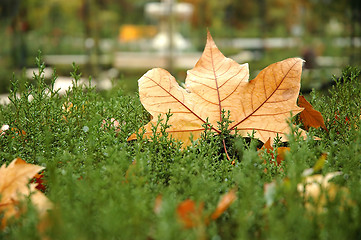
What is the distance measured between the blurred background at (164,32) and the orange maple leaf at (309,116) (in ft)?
28.3

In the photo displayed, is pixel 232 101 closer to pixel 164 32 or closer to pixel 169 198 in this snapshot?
pixel 169 198

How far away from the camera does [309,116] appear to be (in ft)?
3.74

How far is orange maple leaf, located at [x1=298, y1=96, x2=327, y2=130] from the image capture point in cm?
111

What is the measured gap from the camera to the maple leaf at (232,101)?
104 cm

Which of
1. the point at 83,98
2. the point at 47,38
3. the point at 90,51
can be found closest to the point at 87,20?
the point at 90,51

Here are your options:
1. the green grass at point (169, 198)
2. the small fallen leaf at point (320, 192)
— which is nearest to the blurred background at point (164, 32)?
the green grass at point (169, 198)

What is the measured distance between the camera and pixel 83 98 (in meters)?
1.20

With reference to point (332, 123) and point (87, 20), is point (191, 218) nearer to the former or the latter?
point (332, 123)

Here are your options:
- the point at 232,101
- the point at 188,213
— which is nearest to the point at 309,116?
the point at 232,101

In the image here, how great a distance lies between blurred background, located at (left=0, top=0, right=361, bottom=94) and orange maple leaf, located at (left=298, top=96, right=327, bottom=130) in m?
8.64

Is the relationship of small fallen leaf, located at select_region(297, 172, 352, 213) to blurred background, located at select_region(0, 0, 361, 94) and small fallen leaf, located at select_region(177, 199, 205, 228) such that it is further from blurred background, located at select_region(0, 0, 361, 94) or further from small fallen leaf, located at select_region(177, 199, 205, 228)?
blurred background, located at select_region(0, 0, 361, 94)

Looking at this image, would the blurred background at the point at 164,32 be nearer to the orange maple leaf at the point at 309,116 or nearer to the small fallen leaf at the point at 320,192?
the orange maple leaf at the point at 309,116

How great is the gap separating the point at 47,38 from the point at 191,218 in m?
31.0

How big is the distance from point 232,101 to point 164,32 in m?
16.2
